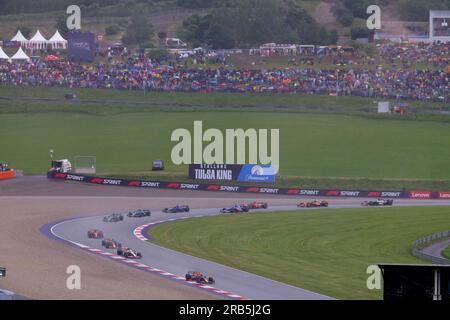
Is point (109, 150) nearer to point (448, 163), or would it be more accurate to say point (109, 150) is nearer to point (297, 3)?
point (448, 163)

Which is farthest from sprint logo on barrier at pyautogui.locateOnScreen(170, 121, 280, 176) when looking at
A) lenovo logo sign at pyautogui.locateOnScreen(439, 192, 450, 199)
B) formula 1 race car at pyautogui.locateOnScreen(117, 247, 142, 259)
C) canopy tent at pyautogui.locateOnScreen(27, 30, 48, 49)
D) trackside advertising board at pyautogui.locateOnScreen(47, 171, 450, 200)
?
formula 1 race car at pyautogui.locateOnScreen(117, 247, 142, 259)

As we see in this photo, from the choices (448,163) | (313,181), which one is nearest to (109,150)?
(313,181)

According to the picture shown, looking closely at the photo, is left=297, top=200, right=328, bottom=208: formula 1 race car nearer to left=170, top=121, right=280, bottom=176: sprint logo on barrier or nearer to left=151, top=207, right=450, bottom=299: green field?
left=151, top=207, right=450, bottom=299: green field

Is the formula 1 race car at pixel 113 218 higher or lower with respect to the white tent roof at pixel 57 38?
lower

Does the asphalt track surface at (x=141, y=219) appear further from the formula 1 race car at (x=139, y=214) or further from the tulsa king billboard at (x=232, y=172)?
the tulsa king billboard at (x=232, y=172)

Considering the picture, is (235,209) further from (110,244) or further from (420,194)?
(110,244)

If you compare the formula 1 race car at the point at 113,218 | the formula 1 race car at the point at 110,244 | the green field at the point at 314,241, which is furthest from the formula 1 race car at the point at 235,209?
the formula 1 race car at the point at 110,244
